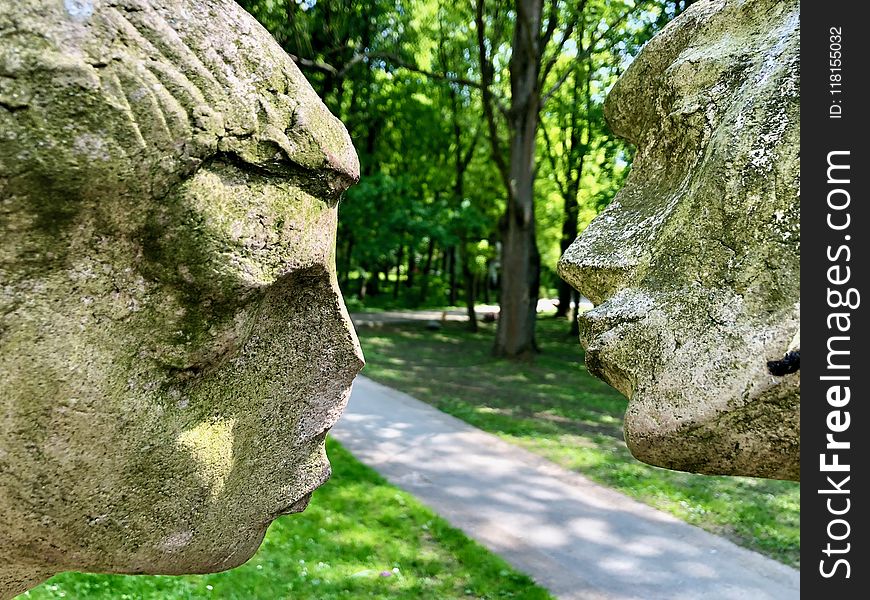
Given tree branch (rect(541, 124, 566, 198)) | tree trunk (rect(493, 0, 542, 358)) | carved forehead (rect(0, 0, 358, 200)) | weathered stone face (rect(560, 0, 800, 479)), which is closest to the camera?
carved forehead (rect(0, 0, 358, 200))

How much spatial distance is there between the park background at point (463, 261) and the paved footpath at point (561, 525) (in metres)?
0.27

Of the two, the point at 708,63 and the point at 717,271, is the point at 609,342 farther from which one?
the point at 708,63

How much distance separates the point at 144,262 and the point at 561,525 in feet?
16.9

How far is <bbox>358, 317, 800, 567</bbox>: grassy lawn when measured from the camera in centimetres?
634

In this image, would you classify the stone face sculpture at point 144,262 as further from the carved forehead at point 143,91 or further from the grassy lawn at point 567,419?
the grassy lawn at point 567,419

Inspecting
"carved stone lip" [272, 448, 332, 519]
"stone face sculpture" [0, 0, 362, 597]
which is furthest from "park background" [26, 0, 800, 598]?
"stone face sculpture" [0, 0, 362, 597]

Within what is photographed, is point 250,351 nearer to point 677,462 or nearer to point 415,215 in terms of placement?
point 677,462

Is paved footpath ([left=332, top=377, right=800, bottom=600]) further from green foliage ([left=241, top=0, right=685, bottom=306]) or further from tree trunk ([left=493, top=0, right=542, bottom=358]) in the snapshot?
tree trunk ([left=493, top=0, right=542, bottom=358])

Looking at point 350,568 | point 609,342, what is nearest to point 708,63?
point 609,342

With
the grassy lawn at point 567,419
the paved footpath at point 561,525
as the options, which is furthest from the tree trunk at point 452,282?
the paved footpath at point 561,525

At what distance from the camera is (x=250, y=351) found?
1729 millimetres

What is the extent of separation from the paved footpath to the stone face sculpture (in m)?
3.75

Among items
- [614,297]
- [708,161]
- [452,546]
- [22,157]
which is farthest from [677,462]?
[452,546]

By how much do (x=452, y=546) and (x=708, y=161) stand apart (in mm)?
4433
